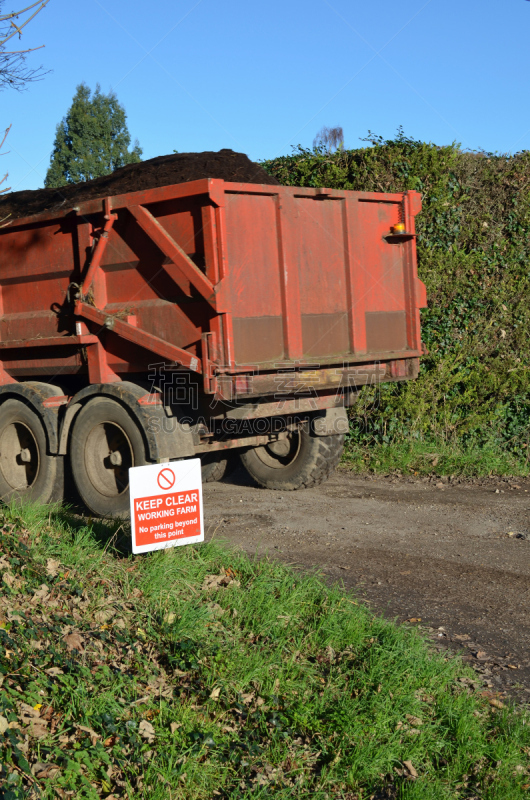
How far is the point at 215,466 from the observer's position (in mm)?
8133

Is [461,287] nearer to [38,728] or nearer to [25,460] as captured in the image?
[25,460]

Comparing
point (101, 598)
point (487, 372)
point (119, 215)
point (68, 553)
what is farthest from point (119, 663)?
point (487, 372)

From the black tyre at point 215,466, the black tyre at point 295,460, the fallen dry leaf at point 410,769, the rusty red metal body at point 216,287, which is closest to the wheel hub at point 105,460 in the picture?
the rusty red metal body at point 216,287

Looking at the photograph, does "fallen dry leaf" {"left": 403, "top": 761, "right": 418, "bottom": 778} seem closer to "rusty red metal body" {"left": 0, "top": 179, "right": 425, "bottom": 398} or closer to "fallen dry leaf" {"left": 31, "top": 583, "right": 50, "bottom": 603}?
"fallen dry leaf" {"left": 31, "top": 583, "right": 50, "bottom": 603}

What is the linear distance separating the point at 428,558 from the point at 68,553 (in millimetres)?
2487

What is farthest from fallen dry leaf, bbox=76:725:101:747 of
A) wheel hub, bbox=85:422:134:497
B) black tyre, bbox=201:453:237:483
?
black tyre, bbox=201:453:237:483

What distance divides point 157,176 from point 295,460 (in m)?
2.94

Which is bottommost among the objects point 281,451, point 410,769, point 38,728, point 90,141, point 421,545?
point 410,769

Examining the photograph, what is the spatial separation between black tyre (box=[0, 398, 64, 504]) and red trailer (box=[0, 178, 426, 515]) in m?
0.01

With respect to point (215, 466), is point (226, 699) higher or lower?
lower

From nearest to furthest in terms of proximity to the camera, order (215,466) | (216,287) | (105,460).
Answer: (216,287)
(105,460)
(215,466)

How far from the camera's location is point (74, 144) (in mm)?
38938

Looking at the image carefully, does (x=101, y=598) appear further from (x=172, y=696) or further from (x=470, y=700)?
(x=470, y=700)

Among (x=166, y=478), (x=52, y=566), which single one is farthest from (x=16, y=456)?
(x=166, y=478)
